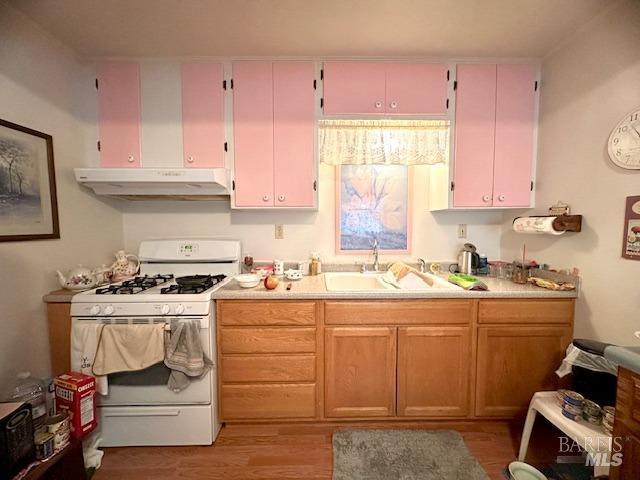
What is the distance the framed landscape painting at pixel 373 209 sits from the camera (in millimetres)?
2264

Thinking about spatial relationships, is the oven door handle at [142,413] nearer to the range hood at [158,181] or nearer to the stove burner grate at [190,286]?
the stove burner grate at [190,286]

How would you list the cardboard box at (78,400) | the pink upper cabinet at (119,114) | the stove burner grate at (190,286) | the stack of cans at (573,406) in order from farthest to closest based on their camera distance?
the pink upper cabinet at (119,114) < the stove burner grate at (190,286) < the cardboard box at (78,400) < the stack of cans at (573,406)

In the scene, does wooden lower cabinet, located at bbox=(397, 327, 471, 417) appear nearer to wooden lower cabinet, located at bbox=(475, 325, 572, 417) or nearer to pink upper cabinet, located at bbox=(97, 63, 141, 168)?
wooden lower cabinet, located at bbox=(475, 325, 572, 417)

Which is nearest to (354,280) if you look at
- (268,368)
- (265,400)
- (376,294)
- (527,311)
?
(376,294)

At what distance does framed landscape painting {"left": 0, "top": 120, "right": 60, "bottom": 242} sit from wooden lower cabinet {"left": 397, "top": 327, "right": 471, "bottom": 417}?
2.29 m

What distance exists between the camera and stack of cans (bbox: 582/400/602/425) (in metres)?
1.26

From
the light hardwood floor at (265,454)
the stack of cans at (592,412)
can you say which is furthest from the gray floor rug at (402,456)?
the stack of cans at (592,412)

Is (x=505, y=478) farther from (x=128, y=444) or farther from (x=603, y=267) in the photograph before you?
(x=128, y=444)

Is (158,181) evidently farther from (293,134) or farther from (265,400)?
(265,400)

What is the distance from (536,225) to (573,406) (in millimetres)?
1052

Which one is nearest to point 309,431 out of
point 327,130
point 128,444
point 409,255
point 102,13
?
point 128,444

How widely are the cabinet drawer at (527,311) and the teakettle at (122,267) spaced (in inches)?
98.9

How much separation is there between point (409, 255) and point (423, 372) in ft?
3.09

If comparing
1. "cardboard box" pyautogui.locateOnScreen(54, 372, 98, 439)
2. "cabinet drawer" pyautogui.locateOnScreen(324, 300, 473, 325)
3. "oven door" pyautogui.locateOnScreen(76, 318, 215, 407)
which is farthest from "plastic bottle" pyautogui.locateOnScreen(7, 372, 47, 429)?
"cabinet drawer" pyautogui.locateOnScreen(324, 300, 473, 325)
